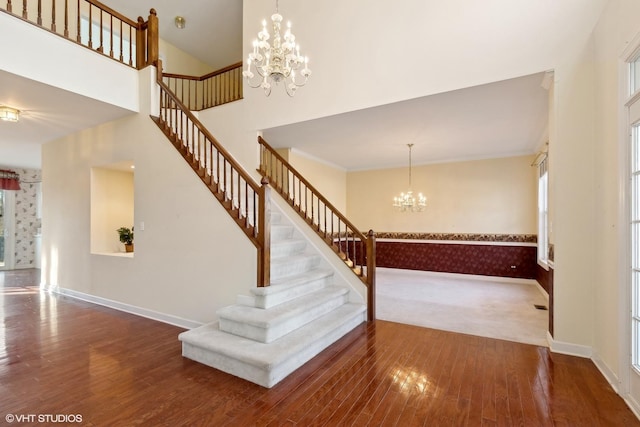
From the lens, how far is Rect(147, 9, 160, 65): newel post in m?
4.56

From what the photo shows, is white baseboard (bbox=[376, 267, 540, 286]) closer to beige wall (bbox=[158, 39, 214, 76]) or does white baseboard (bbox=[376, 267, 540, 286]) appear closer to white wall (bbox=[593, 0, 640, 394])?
white wall (bbox=[593, 0, 640, 394])

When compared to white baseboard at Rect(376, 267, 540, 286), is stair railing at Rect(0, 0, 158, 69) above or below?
above

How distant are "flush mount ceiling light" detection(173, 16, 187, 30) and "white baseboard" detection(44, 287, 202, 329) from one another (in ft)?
19.4

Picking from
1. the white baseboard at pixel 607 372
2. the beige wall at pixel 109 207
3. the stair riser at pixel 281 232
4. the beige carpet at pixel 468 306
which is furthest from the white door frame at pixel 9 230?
the white baseboard at pixel 607 372

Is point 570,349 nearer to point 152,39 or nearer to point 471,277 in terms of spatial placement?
point 471,277

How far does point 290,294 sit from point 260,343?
2.73 ft

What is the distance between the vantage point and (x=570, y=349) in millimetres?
2939

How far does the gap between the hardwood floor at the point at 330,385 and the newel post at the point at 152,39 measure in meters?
4.10

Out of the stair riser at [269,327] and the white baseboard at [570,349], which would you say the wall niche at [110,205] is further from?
the white baseboard at [570,349]

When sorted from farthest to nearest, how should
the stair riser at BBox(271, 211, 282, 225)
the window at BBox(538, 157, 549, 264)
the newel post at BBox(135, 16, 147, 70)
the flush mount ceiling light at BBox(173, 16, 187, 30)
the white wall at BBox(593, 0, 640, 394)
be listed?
1. the flush mount ceiling light at BBox(173, 16, 187, 30)
2. the window at BBox(538, 157, 549, 264)
3. the stair riser at BBox(271, 211, 282, 225)
4. the newel post at BBox(135, 16, 147, 70)
5. the white wall at BBox(593, 0, 640, 394)

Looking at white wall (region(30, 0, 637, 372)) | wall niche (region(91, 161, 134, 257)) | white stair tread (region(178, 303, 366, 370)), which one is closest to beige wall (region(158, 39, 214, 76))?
white wall (region(30, 0, 637, 372))

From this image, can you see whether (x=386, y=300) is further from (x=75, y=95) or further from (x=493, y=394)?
(x=75, y=95)

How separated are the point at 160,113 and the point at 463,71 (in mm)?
4308

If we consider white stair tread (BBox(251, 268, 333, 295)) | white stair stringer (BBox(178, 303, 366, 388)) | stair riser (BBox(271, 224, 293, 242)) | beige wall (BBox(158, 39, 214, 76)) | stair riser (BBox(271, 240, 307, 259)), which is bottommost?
white stair stringer (BBox(178, 303, 366, 388))
